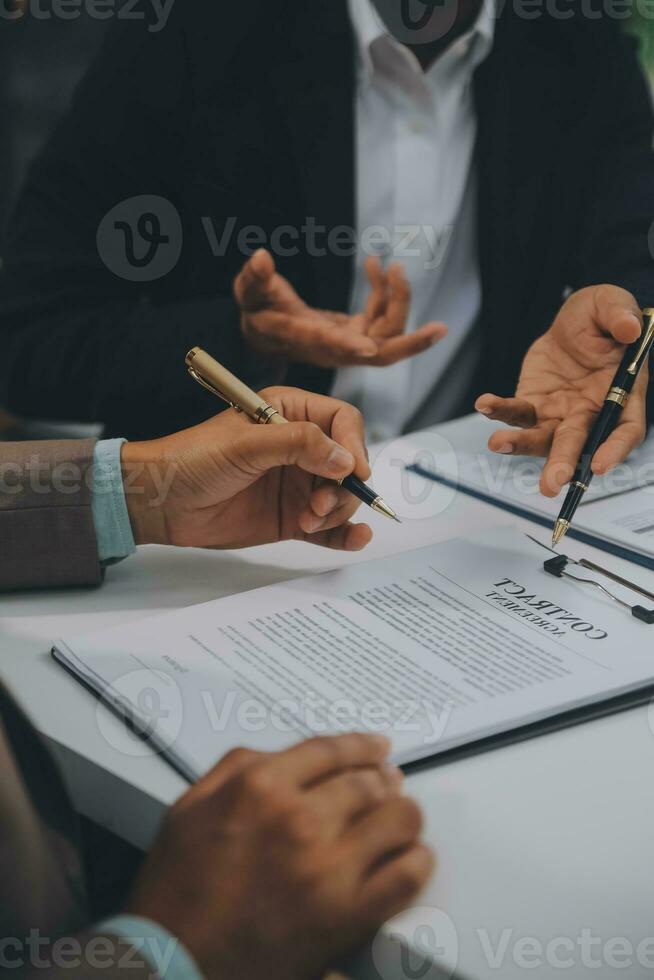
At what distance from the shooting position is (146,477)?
74 cm

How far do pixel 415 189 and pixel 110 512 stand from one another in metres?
0.90

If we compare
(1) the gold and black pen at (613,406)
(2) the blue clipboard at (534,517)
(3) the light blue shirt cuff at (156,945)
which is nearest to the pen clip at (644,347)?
(1) the gold and black pen at (613,406)

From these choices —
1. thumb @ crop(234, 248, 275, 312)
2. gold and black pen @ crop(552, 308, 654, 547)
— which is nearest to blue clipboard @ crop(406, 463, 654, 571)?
gold and black pen @ crop(552, 308, 654, 547)

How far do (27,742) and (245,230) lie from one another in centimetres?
109

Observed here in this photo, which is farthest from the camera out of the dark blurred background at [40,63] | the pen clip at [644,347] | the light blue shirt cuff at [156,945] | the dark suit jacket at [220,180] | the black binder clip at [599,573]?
the dark blurred background at [40,63]

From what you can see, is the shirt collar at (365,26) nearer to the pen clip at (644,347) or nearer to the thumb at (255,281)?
the thumb at (255,281)

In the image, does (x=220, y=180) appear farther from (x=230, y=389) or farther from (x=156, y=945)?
(x=156, y=945)

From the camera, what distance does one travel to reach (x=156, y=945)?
399 mm

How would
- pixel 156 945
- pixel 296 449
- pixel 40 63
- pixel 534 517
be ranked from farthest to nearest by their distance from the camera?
pixel 40 63
pixel 534 517
pixel 296 449
pixel 156 945

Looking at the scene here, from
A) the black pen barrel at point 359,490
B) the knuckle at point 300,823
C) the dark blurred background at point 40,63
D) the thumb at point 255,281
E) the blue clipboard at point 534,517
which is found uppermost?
the dark blurred background at point 40,63

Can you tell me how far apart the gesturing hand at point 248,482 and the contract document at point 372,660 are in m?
0.07

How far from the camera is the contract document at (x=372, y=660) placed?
517mm

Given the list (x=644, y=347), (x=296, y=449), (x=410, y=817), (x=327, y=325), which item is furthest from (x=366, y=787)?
(x=327, y=325)

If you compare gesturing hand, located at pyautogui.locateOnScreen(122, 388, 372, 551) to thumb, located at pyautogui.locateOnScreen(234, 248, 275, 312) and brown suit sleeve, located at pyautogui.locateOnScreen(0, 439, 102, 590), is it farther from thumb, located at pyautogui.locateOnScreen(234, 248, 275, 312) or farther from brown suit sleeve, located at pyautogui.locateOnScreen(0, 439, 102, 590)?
thumb, located at pyautogui.locateOnScreen(234, 248, 275, 312)
